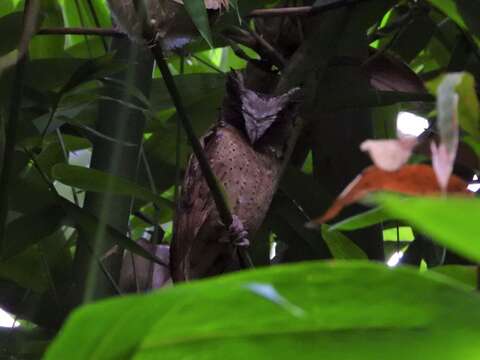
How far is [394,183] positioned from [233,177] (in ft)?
2.10

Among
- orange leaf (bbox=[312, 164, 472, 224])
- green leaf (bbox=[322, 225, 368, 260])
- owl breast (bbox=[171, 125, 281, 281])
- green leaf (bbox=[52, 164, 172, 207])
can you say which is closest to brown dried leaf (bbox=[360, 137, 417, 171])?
orange leaf (bbox=[312, 164, 472, 224])

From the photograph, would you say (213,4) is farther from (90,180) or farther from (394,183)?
(394,183)

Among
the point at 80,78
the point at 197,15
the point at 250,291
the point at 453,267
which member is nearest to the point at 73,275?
the point at 80,78

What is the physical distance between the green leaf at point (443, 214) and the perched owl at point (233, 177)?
1.95 feet

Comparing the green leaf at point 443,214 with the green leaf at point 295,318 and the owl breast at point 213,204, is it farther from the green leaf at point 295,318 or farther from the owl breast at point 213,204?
the owl breast at point 213,204

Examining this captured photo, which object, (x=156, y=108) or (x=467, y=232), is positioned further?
(x=156, y=108)

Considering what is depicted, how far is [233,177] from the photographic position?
Answer: 2.82ft

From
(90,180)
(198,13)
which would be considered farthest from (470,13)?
(90,180)

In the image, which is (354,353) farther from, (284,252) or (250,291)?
(284,252)

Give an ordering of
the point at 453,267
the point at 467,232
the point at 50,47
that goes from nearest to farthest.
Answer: the point at 467,232 → the point at 453,267 → the point at 50,47

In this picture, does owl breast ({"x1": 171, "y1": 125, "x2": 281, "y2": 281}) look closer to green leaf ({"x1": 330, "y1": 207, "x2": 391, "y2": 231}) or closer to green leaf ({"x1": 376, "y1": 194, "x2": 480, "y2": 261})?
green leaf ({"x1": 330, "y1": 207, "x2": 391, "y2": 231})

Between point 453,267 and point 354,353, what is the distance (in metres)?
0.14

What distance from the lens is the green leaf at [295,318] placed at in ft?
0.66

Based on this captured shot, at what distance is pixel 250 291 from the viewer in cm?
20
